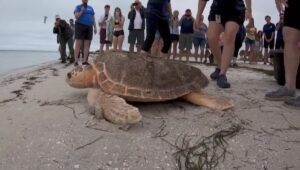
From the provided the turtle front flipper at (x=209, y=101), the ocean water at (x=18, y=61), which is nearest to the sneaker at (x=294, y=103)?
the turtle front flipper at (x=209, y=101)

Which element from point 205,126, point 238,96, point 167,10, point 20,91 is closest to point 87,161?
point 205,126

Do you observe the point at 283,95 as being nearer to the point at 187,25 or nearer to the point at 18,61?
the point at 187,25

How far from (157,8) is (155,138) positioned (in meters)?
2.93

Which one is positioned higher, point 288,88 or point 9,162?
point 288,88

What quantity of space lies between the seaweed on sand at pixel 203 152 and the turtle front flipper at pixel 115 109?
1.43ft

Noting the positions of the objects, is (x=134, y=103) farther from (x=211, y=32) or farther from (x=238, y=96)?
(x=211, y=32)

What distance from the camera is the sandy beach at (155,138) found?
268 centimetres

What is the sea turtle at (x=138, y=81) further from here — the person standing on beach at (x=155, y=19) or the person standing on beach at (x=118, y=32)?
the person standing on beach at (x=118, y=32)

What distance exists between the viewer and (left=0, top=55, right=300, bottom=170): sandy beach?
2676mm

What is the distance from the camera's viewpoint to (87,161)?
264 cm

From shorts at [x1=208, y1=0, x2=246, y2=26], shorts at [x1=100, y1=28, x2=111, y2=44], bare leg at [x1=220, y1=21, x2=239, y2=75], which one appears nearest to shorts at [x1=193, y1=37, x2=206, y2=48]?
shorts at [x1=100, y1=28, x2=111, y2=44]

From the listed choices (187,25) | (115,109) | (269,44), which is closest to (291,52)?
(115,109)

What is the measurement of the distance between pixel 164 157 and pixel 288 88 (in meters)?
2.05

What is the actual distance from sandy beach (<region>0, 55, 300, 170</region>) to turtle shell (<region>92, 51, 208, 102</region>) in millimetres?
186
